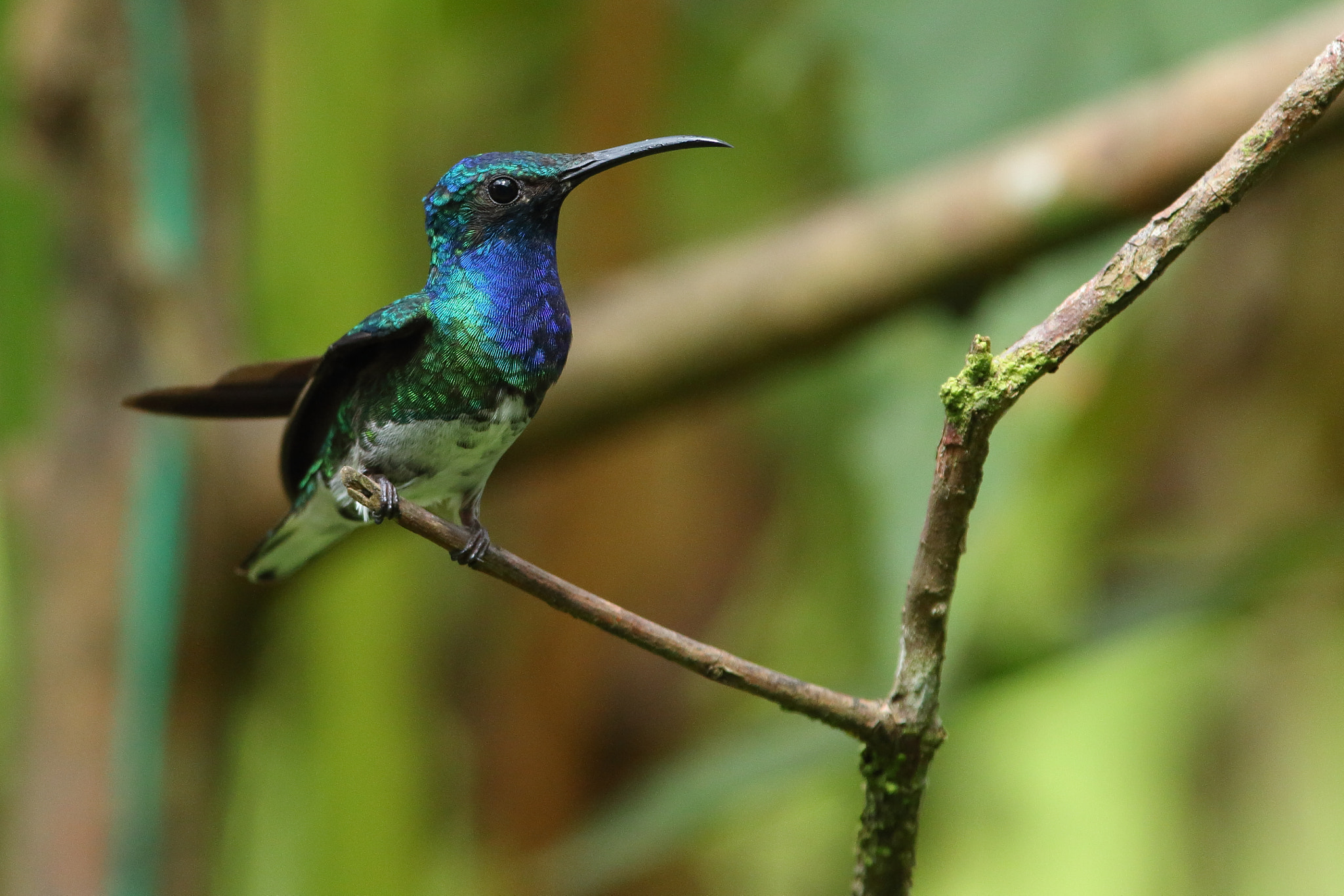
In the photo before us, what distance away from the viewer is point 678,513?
3.01m

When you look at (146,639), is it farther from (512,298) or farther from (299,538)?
(512,298)

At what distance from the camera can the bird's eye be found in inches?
40.9

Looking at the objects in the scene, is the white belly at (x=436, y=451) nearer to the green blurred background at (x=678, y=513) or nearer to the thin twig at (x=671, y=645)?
the thin twig at (x=671, y=645)

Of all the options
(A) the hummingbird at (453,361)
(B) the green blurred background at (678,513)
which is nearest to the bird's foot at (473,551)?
(A) the hummingbird at (453,361)

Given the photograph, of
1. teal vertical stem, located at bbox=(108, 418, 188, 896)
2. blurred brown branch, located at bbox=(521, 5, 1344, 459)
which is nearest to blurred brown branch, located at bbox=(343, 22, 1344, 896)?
blurred brown branch, located at bbox=(521, 5, 1344, 459)

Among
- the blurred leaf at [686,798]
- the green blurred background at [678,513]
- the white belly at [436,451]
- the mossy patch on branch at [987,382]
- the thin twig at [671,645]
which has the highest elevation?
the green blurred background at [678,513]

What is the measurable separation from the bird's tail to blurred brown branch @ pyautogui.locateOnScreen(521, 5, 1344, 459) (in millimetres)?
643

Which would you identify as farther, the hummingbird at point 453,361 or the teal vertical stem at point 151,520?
the teal vertical stem at point 151,520

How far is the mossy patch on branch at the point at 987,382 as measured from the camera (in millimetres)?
728

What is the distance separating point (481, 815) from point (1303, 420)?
1.92m

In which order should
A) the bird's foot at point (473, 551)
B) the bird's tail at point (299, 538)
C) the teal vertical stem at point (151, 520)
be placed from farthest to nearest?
1. the teal vertical stem at point (151, 520)
2. the bird's tail at point (299, 538)
3. the bird's foot at point (473, 551)

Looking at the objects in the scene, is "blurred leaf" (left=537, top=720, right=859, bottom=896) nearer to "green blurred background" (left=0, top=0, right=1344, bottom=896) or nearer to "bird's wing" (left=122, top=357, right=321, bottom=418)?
"green blurred background" (left=0, top=0, right=1344, bottom=896)

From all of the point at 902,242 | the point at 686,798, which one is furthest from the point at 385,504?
the point at 686,798

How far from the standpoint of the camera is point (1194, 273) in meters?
2.73
